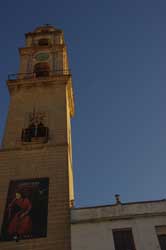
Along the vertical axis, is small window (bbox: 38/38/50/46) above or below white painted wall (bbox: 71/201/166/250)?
above

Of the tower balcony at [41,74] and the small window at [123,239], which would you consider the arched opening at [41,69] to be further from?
the small window at [123,239]

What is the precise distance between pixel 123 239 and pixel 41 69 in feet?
75.6

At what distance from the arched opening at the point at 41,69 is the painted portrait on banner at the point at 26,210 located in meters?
16.0

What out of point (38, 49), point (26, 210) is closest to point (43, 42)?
point (38, 49)

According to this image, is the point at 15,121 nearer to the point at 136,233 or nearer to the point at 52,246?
the point at 52,246

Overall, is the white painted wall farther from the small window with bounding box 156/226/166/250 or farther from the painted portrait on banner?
the painted portrait on banner

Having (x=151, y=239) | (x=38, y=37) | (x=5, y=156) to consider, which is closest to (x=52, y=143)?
(x=5, y=156)

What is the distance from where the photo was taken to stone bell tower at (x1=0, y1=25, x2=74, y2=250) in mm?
19359

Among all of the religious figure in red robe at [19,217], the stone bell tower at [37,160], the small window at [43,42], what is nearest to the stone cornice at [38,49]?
the stone bell tower at [37,160]

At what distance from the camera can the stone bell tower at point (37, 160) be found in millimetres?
19359

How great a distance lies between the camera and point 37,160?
942 inches

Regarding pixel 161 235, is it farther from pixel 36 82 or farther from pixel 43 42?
pixel 43 42

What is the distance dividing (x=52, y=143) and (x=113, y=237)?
31.9ft

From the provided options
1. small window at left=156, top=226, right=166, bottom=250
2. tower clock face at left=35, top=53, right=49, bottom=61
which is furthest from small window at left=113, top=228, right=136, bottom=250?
tower clock face at left=35, top=53, right=49, bottom=61
